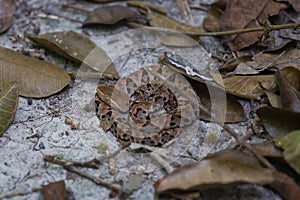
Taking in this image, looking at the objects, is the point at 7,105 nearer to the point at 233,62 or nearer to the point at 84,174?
the point at 84,174

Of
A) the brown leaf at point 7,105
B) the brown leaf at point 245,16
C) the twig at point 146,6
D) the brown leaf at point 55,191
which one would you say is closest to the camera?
the brown leaf at point 55,191

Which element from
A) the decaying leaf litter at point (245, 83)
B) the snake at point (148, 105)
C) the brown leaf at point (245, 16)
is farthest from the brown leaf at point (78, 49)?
the brown leaf at point (245, 16)

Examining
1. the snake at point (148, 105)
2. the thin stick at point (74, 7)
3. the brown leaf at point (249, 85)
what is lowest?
the snake at point (148, 105)

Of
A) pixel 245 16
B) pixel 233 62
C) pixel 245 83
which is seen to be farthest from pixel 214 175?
pixel 245 16

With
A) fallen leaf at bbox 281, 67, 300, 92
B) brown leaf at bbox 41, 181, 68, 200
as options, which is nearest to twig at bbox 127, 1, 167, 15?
fallen leaf at bbox 281, 67, 300, 92

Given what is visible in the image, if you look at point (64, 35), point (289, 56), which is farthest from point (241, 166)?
point (64, 35)

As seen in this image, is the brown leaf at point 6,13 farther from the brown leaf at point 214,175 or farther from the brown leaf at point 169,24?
the brown leaf at point 214,175

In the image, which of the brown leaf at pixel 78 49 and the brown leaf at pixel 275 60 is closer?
the brown leaf at pixel 275 60
